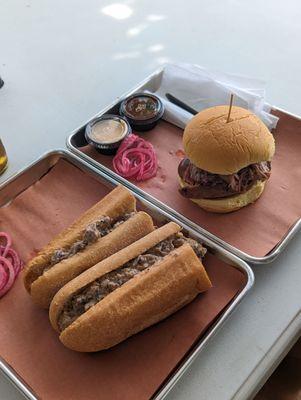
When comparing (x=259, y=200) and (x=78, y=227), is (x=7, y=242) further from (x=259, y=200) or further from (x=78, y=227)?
(x=259, y=200)

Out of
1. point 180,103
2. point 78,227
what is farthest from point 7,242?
point 180,103

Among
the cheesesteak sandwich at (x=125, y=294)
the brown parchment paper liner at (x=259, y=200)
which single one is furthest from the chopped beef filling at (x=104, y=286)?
the brown parchment paper liner at (x=259, y=200)

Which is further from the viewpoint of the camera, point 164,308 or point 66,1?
point 66,1

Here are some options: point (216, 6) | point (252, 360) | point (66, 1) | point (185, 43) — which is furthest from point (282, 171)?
point (66, 1)

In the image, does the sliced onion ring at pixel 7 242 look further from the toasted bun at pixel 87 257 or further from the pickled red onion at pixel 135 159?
the pickled red onion at pixel 135 159

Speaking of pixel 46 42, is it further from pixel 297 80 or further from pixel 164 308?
pixel 164 308

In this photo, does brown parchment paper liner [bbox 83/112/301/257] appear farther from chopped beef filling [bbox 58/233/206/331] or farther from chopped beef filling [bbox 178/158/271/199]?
chopped beef filling [bbox 58/233/206/331]
